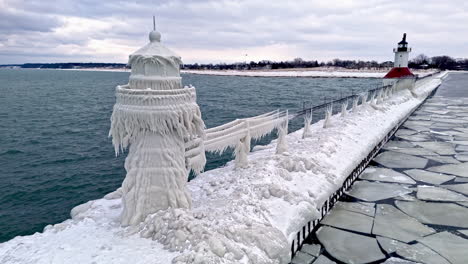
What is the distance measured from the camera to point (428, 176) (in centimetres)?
861

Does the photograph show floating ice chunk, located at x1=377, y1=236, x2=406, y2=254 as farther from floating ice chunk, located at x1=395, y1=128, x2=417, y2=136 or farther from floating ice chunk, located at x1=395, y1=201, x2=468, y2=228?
floating ice chunk, located at x1=395, y1=128, x2=417, y2=136

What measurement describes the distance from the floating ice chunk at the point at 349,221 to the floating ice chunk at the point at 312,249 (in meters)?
0.86

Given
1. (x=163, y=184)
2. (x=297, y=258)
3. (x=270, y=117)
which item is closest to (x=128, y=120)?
(x=163, y=184)

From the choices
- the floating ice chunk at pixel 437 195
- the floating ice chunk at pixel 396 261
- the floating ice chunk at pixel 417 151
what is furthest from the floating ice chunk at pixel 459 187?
the floating ice chunk at pixel 396 261

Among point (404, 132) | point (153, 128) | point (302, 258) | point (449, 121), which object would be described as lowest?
point (302, 258)

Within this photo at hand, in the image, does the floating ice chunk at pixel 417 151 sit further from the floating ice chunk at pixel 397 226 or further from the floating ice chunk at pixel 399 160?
the floating ice chunk at pixel 397 226

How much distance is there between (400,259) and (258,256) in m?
2.51

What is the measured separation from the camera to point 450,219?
6.29 metres

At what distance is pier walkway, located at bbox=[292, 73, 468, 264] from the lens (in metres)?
5.17

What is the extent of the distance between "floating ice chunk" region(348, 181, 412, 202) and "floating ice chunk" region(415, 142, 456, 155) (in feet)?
13.9

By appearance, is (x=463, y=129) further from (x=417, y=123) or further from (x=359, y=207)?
(x=359, y=207)

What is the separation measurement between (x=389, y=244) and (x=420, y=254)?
1.56ft

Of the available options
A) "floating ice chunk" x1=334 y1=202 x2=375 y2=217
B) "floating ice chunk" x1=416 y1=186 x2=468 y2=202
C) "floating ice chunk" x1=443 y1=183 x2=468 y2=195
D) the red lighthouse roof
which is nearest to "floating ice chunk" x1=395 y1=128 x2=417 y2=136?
"floating ice chunk" x1=443 y1=183 x2=468 y2=195

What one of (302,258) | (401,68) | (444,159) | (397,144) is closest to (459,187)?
(444,159)
